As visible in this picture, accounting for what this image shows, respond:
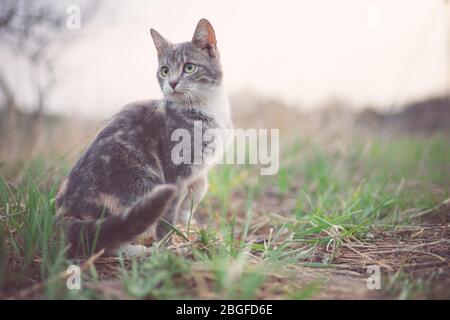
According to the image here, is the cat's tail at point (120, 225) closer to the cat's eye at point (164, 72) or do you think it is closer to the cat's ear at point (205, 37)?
the cat's eye at point (164, 72)

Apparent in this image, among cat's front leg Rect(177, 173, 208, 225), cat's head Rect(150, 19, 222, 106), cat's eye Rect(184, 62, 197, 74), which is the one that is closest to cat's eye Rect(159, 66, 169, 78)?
cat's head Rect(150, 19, 222, 106)

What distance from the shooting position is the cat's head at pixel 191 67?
1.70 m

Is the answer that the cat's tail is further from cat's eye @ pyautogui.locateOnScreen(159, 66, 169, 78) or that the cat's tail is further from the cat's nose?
cat's eye @ pyautogui.locateOnScreen(159, 66, 169, 78)

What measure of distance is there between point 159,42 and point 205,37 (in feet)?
0.78

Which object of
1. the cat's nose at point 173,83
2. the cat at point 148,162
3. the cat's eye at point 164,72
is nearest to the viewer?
the cat at point 148,162

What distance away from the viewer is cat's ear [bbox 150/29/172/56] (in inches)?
70.2

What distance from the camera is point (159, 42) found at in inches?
71.2

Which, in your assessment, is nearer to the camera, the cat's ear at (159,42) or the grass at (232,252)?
the grass at (232,252)

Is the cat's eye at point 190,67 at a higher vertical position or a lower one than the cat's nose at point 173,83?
higher

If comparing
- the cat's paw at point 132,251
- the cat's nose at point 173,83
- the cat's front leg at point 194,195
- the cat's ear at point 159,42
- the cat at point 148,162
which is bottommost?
the cat's paw at point 132,251

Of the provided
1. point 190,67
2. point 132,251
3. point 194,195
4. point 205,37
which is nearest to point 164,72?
point 190,67

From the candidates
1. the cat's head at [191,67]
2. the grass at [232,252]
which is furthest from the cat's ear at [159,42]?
the grass at [232,252]
